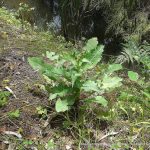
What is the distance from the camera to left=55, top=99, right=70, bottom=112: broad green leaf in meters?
2.96

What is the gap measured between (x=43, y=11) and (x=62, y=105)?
5.32 meters

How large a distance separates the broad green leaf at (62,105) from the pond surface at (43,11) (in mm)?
4143

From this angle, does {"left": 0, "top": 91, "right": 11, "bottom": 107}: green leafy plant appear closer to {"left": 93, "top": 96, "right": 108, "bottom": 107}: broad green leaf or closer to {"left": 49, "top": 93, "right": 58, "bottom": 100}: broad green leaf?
{"left": 49, "top": 93, "right": 58, "bottom": 100}: broad green leaf

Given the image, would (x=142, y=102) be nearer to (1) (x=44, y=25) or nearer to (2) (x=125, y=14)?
(2) (x=125, y=14)

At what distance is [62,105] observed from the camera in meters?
3.00

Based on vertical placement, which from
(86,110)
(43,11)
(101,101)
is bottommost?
(43,11)

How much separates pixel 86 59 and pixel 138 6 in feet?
10.6

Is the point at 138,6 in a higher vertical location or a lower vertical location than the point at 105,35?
higher

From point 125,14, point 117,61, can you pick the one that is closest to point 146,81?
point 117,61

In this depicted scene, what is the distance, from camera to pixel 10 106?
3.13 metres

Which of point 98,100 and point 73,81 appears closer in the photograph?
point 73,81

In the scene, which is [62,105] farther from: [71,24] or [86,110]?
[71,24]

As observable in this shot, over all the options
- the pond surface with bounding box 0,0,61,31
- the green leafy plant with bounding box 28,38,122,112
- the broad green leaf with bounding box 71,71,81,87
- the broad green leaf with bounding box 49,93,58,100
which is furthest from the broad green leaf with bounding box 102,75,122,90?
the pond surface with bounding box 0,0,61,31

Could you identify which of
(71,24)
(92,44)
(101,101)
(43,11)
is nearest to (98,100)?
(101,101)
